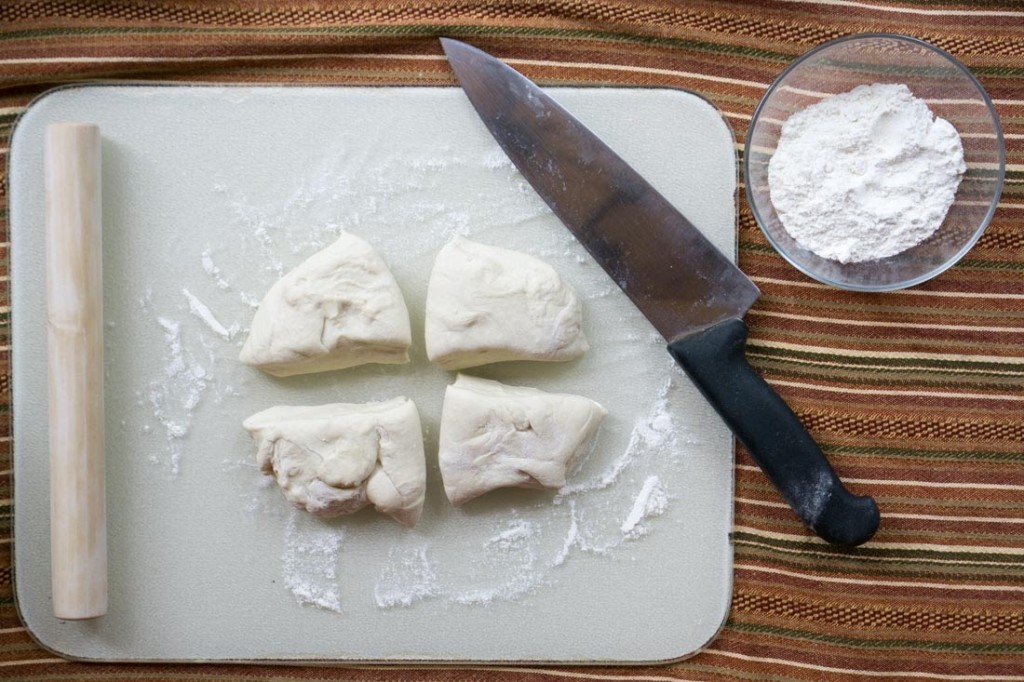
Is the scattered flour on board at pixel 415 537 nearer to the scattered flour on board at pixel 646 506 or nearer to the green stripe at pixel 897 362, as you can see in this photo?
the scattered flour on board at pixel 646 506

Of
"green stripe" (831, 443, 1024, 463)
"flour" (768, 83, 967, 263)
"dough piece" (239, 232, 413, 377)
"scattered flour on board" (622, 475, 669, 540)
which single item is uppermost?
"flour" (768, 83, 967, 263)

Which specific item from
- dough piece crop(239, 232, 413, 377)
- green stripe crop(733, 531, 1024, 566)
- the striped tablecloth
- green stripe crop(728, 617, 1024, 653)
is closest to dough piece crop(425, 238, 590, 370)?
dough piece crop(239, 232, 413, 377)

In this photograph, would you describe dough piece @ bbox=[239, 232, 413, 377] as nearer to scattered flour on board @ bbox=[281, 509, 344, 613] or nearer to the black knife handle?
scattered flour on board @ bbox=[281, 509, 344, 613]

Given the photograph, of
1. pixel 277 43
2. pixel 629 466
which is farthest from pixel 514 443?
pixel 277 43

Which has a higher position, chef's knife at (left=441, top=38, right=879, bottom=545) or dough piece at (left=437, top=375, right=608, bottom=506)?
chef's knife at (left=441, top=38, right=879, bottom=545)

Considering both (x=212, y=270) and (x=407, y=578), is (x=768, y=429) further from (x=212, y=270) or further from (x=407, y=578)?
(x=212, y=270)

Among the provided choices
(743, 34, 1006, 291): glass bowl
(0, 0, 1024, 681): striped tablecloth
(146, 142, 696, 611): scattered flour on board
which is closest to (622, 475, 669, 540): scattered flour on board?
(146, 142, 696, 611): scattered flour on board

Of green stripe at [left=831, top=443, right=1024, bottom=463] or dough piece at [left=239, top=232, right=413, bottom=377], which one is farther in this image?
green stripe at [left=831, top=443, right=1024, bottom=463]

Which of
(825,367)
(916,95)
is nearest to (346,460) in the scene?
A: (825,367)
